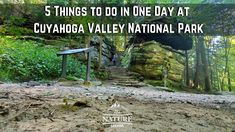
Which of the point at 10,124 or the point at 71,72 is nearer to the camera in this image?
the point at 10,124

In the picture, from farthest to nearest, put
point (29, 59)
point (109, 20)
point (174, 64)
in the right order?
point (109, 20), point (174, 64), point (29, 59)

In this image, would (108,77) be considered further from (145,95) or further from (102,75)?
(145,95)

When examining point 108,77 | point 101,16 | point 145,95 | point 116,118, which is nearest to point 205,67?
point 108,77

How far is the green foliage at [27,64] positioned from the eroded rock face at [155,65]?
10.5 feet

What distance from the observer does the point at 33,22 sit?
50.3 feet

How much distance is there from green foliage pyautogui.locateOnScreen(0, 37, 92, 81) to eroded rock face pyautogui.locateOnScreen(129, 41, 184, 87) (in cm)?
321

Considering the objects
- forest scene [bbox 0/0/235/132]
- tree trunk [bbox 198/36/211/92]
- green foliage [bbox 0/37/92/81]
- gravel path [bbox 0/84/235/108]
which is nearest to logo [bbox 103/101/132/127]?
forest scene [bbox 0/0/235/132]

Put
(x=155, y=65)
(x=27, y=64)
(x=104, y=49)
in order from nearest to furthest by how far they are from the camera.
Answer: (x=27, y=64) < (x=155, y=65) < (x=104, y=49)

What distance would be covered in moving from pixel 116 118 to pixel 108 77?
11244mm

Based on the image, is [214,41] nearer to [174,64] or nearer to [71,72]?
[174,64]

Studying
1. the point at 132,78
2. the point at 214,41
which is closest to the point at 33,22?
the point at 132,78

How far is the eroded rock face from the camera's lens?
45.3 ft

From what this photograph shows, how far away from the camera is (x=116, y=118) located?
8.82ft

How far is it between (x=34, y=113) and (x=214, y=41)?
19556 millimetres
